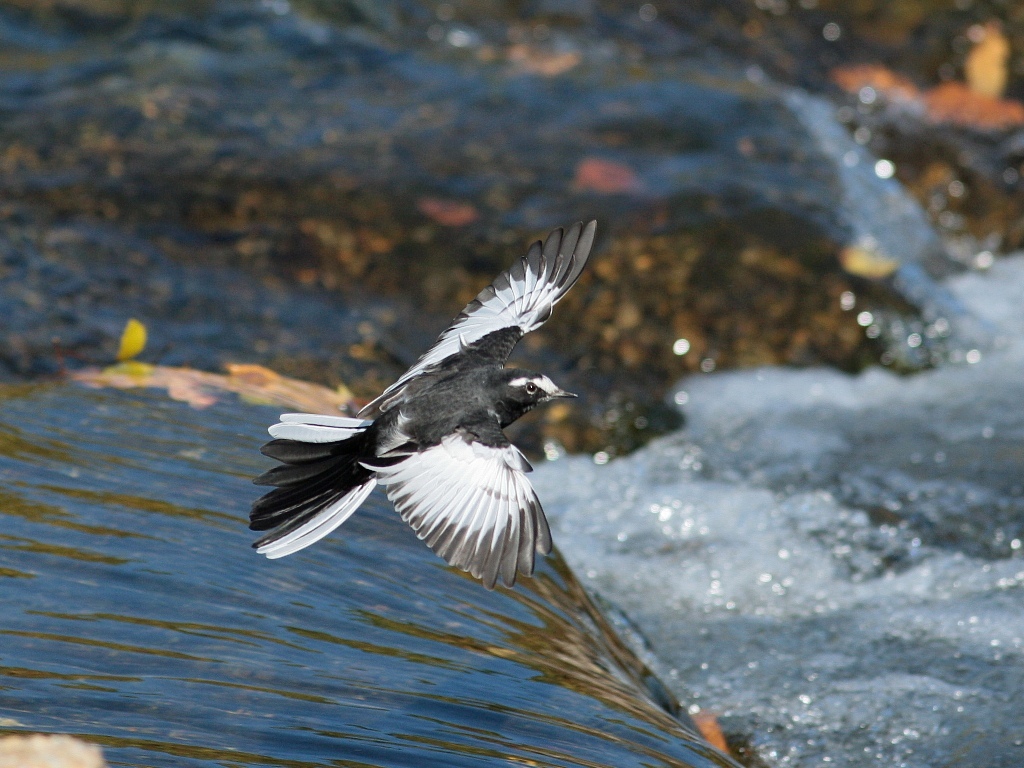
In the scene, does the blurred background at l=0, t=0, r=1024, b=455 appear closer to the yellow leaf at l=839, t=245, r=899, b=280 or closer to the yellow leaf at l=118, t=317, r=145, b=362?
the yellow leaf at l=839, t=245, r=899, b=280

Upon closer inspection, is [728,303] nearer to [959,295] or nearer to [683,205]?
[683,205]

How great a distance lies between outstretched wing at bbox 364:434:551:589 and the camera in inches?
132

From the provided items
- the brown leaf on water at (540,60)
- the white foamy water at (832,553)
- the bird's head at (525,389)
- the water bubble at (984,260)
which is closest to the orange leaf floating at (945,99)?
the water bubble at (984,260)

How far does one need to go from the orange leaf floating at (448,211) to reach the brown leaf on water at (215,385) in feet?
7.20

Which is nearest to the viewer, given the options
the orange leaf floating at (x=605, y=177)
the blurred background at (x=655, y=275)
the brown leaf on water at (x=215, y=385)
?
the blurred background at (x=655, y=275)

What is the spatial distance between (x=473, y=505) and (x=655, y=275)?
4.12 meters

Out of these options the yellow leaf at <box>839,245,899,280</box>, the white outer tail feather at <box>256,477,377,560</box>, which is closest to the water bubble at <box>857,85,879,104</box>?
the yellow leaf at <box>839,245,899,280</box>

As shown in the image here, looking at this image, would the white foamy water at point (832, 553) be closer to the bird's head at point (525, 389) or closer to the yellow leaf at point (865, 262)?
the yellow leaf at point (865, 262)

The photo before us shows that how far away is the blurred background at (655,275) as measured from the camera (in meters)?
5.05

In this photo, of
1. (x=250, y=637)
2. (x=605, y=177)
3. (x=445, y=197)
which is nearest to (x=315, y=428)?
(x=250, y=637)

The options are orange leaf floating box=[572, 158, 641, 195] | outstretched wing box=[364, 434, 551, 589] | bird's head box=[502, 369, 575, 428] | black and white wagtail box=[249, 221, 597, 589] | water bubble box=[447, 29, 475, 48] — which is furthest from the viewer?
water bubble box=[447, 29, 475, 48]

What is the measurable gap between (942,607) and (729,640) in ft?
3.29

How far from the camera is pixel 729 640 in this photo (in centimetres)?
501

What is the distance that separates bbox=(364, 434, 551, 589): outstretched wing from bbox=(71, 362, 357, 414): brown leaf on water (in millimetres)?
1407
